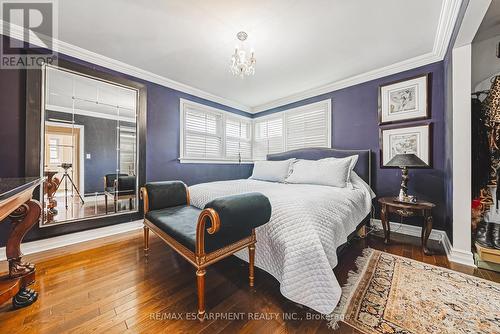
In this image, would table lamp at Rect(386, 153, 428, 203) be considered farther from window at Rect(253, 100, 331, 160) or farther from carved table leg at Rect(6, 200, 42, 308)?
carved table leg at Rect(6, 200, 42, 308)

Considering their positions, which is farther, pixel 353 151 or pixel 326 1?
pixel 353 151

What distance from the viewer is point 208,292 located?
4.93ft

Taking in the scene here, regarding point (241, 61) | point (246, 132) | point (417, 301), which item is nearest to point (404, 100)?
point (241, 61)

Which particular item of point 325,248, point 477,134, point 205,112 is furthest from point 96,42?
point 477,134

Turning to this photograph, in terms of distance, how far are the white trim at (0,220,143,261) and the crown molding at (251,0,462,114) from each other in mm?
3590

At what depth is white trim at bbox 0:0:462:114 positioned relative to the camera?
6.20 feet

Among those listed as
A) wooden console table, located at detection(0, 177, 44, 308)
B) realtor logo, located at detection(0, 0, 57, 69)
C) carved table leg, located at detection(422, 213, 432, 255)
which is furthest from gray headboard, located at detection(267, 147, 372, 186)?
realtor logo, located at detection(0, 0, 57, 69)

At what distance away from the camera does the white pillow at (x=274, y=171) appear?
10.6 feet

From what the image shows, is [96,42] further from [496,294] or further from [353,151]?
[496,294]

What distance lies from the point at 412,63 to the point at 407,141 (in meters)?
1.06

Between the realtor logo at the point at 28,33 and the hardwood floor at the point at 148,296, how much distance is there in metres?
2.16

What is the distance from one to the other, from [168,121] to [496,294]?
4.12 meters

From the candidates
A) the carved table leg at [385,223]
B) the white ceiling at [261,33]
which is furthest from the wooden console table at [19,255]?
the carved table leg at [385,223]

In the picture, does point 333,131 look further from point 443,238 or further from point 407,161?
point 443,238
